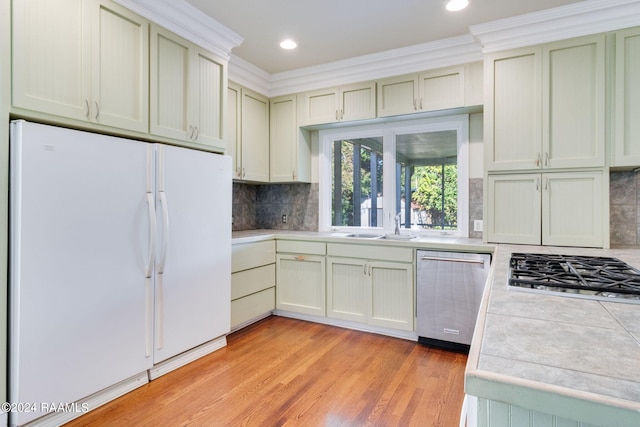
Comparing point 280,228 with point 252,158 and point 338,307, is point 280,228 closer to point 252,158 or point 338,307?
point 252,158

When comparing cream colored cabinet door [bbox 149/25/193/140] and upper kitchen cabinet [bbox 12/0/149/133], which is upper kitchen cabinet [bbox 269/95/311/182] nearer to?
cream colored cabinet door [bbox 149/25/193/140]

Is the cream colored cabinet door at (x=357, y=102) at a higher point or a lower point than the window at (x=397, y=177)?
higher

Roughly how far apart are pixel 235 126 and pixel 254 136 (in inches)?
11.6

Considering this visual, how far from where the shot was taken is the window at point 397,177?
3.38 m

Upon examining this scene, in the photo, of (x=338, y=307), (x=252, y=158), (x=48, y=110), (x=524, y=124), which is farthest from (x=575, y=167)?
(x=48, y=110)

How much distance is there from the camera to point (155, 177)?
7.27 feet

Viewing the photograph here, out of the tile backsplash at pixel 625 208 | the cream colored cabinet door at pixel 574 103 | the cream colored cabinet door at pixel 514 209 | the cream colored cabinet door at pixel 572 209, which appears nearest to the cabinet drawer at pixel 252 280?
the cream colored cabinet door at pixel 514 209

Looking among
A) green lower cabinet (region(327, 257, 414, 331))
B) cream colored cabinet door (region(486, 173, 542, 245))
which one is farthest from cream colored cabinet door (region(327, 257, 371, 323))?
cream colored cabinet door (region(486, 173, 542, 245))

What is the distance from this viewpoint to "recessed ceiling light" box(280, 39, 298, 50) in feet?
9.71

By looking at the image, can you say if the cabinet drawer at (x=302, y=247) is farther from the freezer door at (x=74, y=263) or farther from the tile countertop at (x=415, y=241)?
the freezer door at (x=74, y=263)

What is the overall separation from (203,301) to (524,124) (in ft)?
8.85

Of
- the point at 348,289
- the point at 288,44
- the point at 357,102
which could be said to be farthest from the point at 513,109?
the point at 348,289

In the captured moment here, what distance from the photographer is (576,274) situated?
4.70 feet

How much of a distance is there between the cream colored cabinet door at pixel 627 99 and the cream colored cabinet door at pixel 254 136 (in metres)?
2.97
